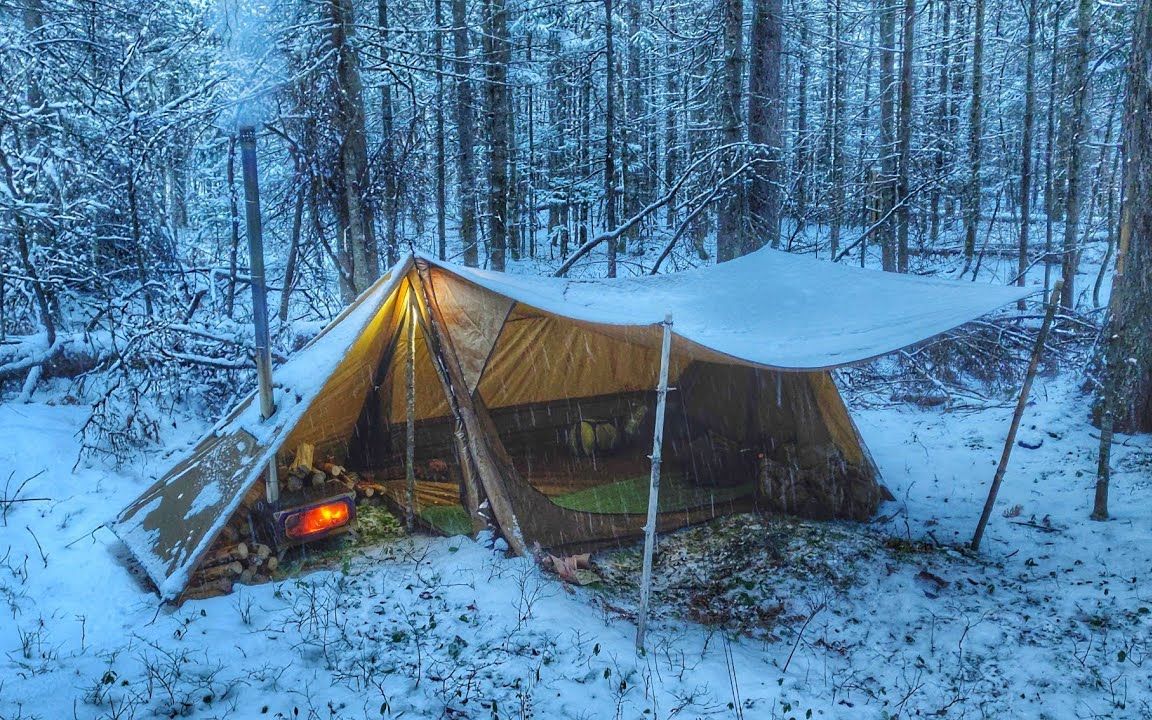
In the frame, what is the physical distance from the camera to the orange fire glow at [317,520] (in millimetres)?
4980

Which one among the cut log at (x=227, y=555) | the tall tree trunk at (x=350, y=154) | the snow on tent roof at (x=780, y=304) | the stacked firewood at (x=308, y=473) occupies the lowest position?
the cut log at (x=227, y=555)

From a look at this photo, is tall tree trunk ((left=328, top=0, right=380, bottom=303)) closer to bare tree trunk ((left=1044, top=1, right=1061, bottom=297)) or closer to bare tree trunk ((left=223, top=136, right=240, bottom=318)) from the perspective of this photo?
bare tree trunk ((left=223, top=136, right=240, bottom=318))

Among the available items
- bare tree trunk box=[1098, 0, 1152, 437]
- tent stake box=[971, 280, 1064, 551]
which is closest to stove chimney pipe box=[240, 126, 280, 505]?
tent stake box=[971, 280, 1064, 551]

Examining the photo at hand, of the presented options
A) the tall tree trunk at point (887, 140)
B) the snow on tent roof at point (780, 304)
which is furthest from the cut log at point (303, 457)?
the tall tree trunk at point (887, 140)

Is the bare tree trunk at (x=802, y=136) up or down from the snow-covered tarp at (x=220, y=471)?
up

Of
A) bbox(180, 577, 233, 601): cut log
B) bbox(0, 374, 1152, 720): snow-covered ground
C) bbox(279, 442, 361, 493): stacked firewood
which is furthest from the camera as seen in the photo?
bbox(279, 442, 361, 493): stacked firewood

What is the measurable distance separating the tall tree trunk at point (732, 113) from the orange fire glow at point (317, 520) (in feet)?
18.6

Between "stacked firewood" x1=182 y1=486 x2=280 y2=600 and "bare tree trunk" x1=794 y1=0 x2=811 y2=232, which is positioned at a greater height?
"bare tree trunk" x1=794 y1=0 x2=811 y2=232

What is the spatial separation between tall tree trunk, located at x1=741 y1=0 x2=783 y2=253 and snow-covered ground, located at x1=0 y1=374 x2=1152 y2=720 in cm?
417

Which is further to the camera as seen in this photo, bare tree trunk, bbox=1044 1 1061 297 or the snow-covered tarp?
bare tree trunk, bbox=1044 1 1061 297

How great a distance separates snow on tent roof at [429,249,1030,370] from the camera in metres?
4.53

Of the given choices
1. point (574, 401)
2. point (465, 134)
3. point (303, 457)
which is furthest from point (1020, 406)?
point (465, 134)

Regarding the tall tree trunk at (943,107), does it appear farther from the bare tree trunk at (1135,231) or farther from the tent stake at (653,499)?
the tent stake at (653,499)

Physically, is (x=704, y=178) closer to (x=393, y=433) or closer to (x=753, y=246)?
(x=753, y=246)
